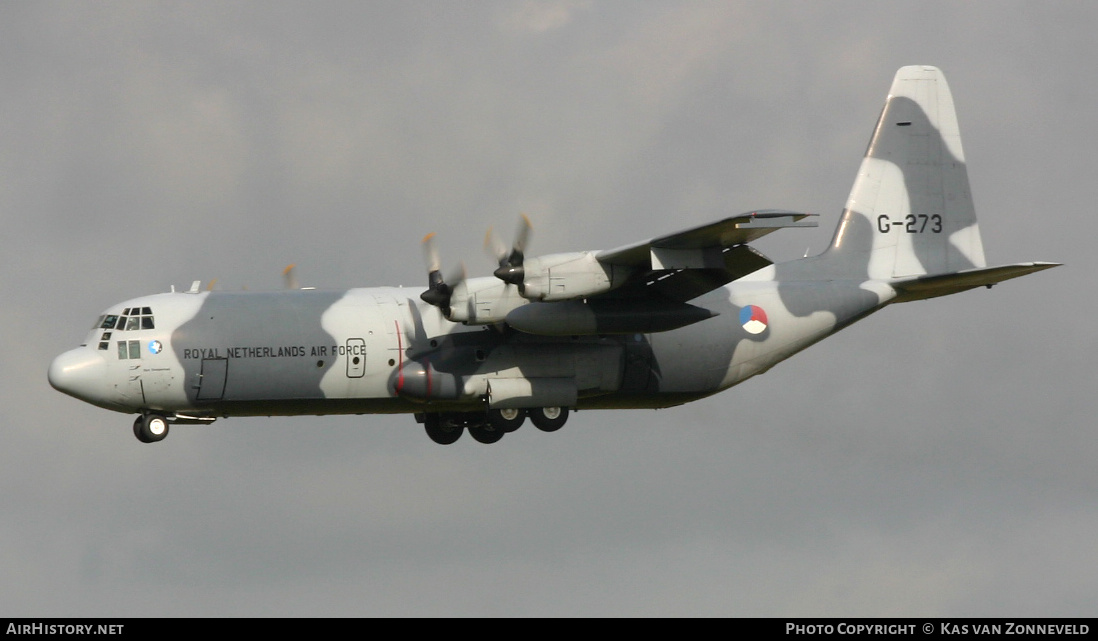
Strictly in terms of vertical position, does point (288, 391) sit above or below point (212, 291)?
below

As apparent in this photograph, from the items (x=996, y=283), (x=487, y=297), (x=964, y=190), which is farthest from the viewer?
(x=964, y=190)

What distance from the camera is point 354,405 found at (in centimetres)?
2622

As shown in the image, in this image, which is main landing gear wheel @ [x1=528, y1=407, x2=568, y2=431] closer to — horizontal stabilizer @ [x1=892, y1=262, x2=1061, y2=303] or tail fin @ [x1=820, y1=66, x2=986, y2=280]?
tail fin @ [x1=820, y1=66, x2=986, y2=280]

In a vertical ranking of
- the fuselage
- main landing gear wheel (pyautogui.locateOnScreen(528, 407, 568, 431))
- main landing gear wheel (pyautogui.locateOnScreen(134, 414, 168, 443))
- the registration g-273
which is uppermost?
the registration g-273

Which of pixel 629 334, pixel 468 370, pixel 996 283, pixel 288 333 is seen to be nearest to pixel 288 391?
pixel 288 333

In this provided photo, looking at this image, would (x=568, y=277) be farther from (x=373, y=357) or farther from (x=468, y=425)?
(x=468, y=425)

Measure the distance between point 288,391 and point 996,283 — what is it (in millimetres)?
12365

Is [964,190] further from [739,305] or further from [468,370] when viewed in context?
[468,370]

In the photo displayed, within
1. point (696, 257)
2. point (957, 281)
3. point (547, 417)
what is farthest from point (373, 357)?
point (957, 281)

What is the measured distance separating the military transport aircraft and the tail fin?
13.7 inches

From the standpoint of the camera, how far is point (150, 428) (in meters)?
25.7

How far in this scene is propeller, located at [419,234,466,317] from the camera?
83.9 ft

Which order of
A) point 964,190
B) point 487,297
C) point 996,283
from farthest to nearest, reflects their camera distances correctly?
1. point 964,190
2. point 996,283
3. point 487,297

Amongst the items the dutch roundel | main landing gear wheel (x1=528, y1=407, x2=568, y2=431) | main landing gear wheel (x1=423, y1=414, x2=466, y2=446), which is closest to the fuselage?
the dutch roundel
